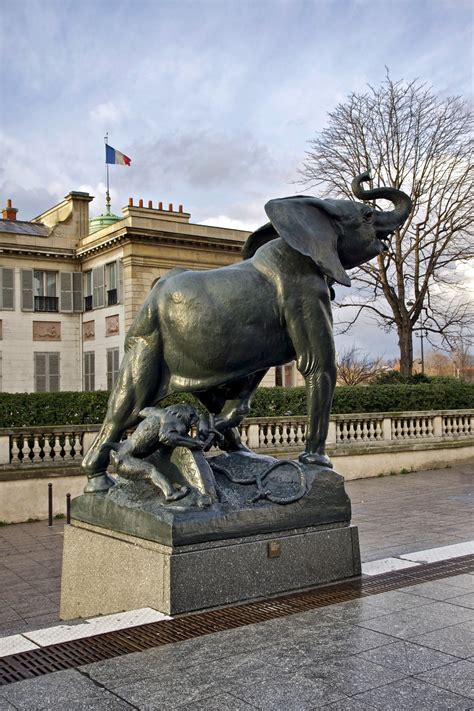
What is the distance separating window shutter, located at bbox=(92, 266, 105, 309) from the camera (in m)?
34.2

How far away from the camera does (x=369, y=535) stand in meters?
9.35

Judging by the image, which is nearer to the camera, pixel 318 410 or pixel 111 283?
pixel 318 410

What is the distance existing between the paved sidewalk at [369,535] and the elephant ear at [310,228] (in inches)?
120

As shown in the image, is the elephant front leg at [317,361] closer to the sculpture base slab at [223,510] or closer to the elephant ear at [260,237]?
the sculpture base slab at [223,510]

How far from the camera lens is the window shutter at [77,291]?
35656mm

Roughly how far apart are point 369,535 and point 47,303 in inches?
1111

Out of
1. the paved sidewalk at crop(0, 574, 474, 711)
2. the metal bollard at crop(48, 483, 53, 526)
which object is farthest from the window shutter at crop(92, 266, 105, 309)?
the paved sidewalk at crop(0, 574, 474, 711)

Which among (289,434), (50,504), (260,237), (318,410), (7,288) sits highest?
(7,288)

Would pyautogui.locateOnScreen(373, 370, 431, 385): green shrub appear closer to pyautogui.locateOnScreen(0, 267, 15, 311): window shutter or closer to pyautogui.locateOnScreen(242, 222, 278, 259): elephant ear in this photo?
pyautogui.locateOnScreen(0, 267, 15, 311): window shutter

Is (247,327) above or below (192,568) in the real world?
above

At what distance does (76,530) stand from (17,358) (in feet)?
98.1

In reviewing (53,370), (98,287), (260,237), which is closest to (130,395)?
(260,237)

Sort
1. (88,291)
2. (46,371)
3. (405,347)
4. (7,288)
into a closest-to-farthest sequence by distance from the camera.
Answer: (405,347), (7,288), (46,371), (88,291)

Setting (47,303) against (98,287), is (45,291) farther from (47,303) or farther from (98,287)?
(98,287)
